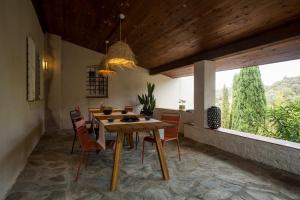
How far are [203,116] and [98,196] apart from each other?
3.03 metres

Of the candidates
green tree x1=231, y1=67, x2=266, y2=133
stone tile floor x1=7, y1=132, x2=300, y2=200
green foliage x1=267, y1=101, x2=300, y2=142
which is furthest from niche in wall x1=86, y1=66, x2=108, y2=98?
green foliage x1=267, y1=101, x2=300, y2=142

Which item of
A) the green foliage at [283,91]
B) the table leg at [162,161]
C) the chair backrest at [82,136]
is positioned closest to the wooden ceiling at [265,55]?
the green foliage at [283,91]

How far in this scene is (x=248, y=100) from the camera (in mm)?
6289

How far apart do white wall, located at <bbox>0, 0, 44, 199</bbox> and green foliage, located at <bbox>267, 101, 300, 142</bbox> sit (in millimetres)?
5038

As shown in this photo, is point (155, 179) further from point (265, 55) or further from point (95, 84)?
point (95, 84)

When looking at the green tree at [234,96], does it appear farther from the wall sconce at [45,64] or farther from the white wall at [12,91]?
the wall sconce at [45,64]

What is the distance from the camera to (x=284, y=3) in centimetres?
254

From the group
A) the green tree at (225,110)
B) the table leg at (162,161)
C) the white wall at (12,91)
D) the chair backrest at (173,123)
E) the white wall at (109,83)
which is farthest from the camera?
the white wall at (109,83)

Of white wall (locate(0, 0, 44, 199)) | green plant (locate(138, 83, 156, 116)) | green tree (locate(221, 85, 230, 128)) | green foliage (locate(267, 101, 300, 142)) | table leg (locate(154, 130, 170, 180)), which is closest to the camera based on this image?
white wall (locate(0, 0, 44, 199))

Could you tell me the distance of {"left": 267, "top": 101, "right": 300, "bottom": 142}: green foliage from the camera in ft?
14.5

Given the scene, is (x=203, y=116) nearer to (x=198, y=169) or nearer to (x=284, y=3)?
(x=198, y=169)

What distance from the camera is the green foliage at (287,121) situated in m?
4.43

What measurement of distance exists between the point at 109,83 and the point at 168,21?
4189mm

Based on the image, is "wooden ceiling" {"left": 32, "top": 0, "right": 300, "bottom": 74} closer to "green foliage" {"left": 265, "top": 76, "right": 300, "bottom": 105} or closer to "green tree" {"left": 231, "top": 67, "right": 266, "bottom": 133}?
"green tree" {"left": 231, "top": 67, "right": 266, "bottom": 133}
